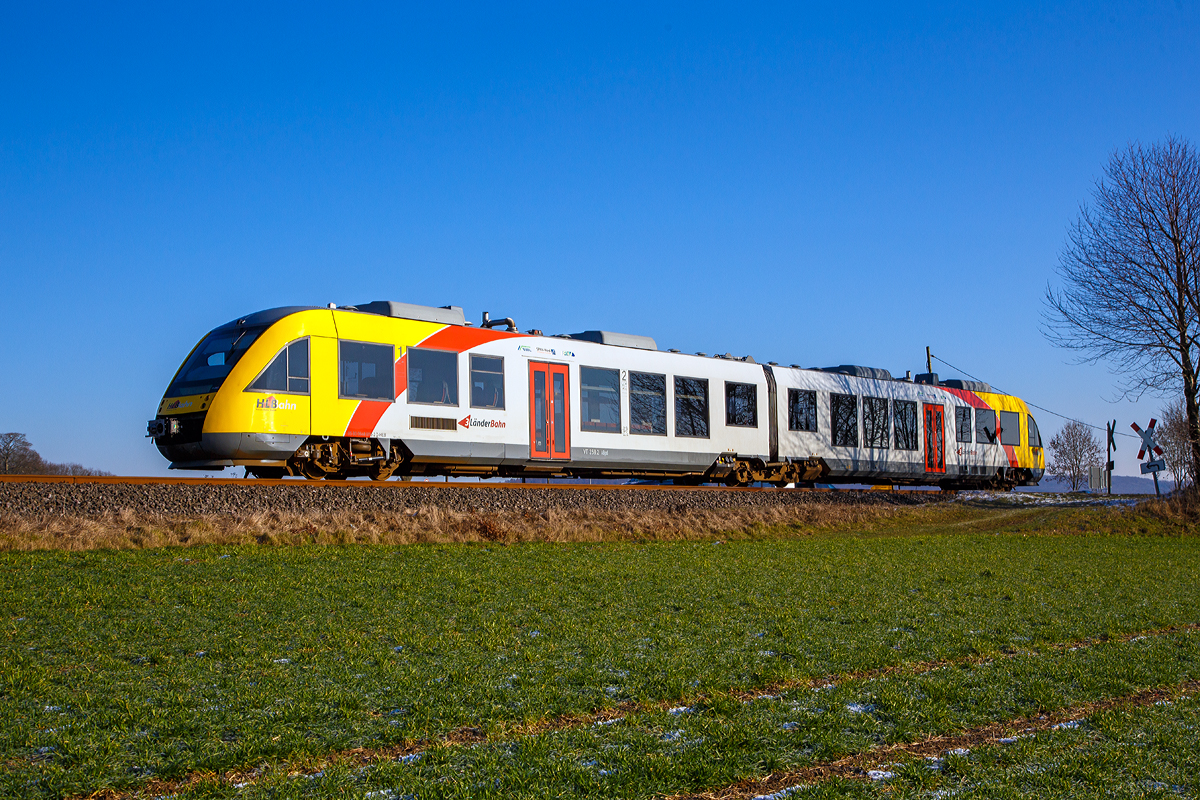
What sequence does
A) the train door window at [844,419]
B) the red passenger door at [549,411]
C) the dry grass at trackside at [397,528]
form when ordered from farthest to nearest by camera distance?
the train door window at [844,419]
the red passenger door at [549,411]
the dry grass at trackside at [397,528]

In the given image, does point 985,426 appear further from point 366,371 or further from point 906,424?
point 366,371

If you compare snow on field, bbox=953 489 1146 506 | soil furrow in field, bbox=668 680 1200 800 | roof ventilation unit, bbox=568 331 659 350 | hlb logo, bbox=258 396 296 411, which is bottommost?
snow on field, bbox=953 489 1146 506

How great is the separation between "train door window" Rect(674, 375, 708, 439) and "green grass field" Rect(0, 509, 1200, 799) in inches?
486

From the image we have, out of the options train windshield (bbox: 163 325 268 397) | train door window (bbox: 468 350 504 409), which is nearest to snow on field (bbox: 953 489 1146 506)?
train door window (bbox: 468 350 504 409)

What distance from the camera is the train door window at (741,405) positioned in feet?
78.2

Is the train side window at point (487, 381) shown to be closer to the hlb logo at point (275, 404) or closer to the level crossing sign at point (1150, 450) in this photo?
the hlb logo at point (275, 404)

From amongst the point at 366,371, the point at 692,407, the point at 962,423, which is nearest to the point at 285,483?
the point at 366,371

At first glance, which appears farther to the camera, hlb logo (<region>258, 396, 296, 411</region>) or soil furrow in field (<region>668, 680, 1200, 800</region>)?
hlb logo (<region>258, 396, 296, 411</region>)

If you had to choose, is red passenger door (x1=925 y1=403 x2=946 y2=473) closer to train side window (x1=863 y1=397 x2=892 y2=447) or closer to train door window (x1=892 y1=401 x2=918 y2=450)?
train door window (x1=892 y1=401 x2=918 y2=450)

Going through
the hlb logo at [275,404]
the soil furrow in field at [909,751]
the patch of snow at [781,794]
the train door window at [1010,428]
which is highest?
the hlb logo at [275,404]

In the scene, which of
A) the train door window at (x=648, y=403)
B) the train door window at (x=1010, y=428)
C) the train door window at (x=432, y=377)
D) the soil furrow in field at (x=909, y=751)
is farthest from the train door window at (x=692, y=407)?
the soil furrow in field at (x=909, y=751)

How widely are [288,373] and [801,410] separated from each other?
14.6m

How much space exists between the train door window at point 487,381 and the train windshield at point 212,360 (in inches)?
165

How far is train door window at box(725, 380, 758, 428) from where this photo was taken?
23828 millimetres
